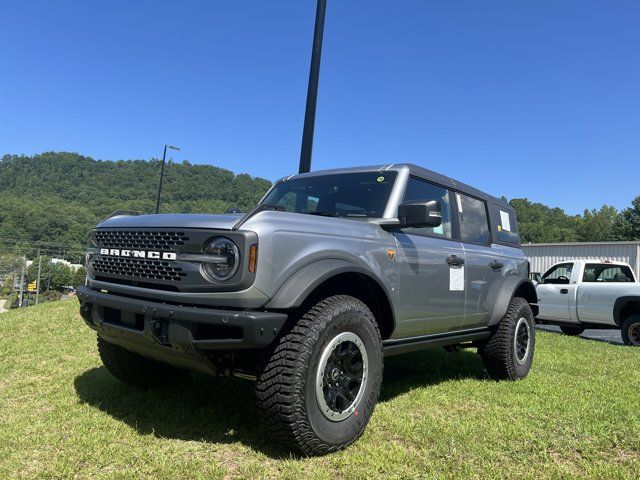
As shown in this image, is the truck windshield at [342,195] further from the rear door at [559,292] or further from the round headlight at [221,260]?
the rear door at [559,292]

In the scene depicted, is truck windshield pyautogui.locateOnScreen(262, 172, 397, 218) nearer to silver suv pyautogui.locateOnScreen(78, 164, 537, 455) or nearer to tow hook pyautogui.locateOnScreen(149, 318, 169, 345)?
silver suv pyautogui.locateOnScreen(78, 164, 537, 455)

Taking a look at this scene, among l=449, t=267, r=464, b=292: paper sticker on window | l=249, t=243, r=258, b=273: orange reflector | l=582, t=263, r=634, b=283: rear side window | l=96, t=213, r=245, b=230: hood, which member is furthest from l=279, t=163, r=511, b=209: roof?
l=582, t=263, r=634, b=283: rear side window

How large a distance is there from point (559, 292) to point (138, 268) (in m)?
10.2

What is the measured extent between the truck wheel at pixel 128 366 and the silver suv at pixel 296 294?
1 cm

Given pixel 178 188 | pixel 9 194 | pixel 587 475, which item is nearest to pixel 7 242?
pixel 178 188

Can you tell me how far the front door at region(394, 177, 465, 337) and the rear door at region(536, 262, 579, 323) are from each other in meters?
7.24

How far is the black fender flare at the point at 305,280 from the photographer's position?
273 centimetres

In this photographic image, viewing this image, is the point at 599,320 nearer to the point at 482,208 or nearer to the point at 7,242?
the point at 482,208

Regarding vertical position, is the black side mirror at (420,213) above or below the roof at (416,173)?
below

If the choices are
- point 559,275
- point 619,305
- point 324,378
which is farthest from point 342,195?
point 559,275

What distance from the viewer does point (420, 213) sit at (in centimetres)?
337

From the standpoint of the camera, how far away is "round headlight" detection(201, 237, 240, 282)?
8.76 ft

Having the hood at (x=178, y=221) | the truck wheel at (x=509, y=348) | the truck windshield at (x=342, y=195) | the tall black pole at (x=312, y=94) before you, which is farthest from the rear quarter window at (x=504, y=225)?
the hood at (x=178, y=221)

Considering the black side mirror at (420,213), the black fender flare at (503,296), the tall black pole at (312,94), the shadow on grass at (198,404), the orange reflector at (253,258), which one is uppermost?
the tall black pole at (312,94)
